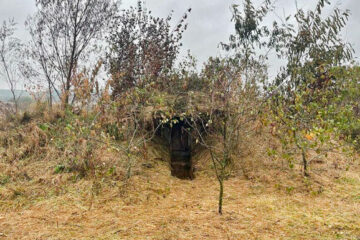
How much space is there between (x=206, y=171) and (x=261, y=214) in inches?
87.9

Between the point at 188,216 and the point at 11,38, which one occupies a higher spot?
the point at 11,38

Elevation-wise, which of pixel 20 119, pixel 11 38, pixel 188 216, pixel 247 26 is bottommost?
pixel 188 216

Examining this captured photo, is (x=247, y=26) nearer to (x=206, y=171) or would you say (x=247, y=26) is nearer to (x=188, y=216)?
(x=206, y=171)

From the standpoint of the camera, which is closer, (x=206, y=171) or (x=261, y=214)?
(x=261, y=214)

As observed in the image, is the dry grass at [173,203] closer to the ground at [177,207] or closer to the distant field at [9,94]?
the ground at [177,207]

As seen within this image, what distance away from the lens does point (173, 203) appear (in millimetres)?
4457

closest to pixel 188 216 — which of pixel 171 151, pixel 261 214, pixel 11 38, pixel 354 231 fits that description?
pixel 261 214

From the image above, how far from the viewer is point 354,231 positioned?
3377mm

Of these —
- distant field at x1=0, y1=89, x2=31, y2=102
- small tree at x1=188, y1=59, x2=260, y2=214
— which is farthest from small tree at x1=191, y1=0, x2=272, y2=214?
distant field at x1=0, y1=89, x2=31, y2=102

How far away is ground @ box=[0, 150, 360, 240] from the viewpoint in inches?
135

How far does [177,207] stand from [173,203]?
7.4 inches

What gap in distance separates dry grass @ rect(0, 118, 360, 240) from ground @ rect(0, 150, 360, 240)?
0.04 ft

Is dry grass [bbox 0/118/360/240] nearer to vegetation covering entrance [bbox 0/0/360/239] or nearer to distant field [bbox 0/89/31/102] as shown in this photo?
vegetation covering entrance [bbox 0/0/360/239]

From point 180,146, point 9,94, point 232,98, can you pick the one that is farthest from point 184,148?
point 9,94
